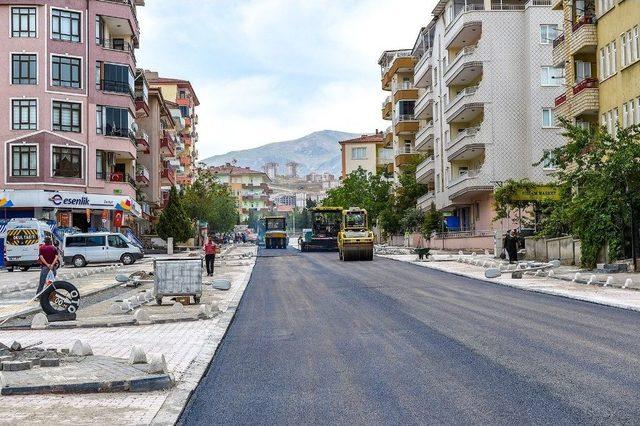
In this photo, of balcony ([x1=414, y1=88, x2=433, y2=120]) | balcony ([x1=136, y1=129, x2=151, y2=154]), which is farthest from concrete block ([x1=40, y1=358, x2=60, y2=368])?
balcony ([x1=414, y1=88, x2=433, y2=120])

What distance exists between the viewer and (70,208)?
2057 inches

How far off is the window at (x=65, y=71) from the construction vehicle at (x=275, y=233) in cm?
3359

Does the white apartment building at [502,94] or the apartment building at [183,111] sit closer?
the white apartment building at [502,94]

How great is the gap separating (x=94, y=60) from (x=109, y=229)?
1111cm

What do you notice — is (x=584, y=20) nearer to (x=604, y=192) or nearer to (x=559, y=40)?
(x=559, y=40)

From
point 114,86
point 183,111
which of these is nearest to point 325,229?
point 114,86

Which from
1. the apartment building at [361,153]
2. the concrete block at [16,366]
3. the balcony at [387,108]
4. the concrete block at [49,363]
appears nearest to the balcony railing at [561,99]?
the concrete block at [49,363]

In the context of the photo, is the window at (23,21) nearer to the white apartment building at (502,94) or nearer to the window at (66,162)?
the window at (66,162)

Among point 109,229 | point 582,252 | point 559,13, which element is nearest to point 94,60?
point 109,229

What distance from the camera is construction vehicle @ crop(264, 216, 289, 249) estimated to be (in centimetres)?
8438

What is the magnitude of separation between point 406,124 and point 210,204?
81.0ft

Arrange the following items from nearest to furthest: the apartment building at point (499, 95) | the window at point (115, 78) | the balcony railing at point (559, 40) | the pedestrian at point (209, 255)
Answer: the pedestrian at point (209, 255)
the balcony railing at point (559, 40)
the window at point (115, 78)
the apartment building at point (499, 95)

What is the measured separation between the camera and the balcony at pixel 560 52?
141 ft

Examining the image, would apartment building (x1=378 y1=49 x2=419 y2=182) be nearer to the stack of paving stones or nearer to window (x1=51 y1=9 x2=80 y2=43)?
window (x1=51 y1=9 x2=80 y2=43)
